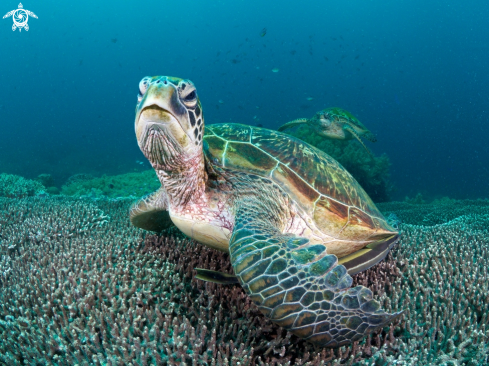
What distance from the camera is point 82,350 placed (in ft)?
4.90

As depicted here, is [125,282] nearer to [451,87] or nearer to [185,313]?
[185,313]

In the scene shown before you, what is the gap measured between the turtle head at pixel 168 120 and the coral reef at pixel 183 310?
937 millimetres

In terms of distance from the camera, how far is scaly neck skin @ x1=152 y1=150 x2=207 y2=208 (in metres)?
1.97

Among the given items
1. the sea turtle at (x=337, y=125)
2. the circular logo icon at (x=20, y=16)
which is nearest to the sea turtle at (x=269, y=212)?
the sea turtle at (x=337, y=125)

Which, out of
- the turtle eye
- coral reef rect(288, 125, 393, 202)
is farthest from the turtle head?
coral reef rect(288, 125, 393, 202)

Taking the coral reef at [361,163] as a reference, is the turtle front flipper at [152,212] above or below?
below

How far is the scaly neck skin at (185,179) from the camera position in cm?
197

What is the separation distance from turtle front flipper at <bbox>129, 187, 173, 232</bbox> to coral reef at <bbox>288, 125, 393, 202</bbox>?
8.74 meters

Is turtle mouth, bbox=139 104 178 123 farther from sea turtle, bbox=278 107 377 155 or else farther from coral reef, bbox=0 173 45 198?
coral reef, bbox=0 173 45 198

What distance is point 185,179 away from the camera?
6.76ft

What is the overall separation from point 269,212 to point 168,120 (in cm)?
104

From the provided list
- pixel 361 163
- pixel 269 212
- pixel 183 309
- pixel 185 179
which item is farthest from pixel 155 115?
pixel 361 163

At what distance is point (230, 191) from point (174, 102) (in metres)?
0.90

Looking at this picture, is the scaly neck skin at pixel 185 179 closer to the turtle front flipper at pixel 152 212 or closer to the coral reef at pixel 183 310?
the turtle front flipper at pixel 152 212
